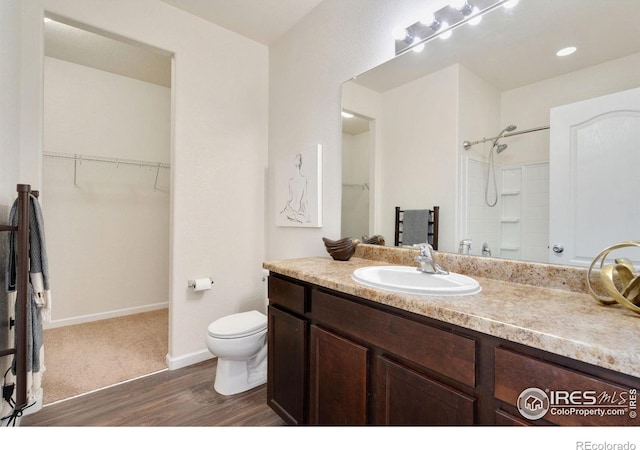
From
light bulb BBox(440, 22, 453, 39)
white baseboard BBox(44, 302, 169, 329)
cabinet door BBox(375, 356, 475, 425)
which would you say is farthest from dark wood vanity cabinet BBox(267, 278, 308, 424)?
white baseboard BBox(44, 302, 169, 329)

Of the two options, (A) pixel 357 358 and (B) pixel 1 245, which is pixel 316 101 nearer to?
(A) pixel 357 358

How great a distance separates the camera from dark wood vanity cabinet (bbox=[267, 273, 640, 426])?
69 centimetres

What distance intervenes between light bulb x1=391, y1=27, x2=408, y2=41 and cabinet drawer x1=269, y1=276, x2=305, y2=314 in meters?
1.45

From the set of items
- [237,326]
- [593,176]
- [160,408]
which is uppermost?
[593,176]

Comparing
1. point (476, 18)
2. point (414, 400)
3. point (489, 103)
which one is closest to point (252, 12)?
point (476, 18)

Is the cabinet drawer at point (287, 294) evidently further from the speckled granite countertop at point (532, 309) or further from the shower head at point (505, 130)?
the shower head at point (505, 130)

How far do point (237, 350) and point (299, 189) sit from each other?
1.20 m

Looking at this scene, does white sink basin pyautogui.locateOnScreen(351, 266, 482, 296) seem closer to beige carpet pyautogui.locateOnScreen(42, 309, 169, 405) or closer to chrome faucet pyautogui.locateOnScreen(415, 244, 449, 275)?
chrome faucet pyautogui.locateOnScreen(415, 244, 449, 275)

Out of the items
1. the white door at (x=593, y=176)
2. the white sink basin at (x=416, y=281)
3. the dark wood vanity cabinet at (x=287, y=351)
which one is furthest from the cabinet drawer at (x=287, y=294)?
the white door at (x=593, y=176)

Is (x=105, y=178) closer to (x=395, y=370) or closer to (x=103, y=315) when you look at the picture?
(x=103, y=315)

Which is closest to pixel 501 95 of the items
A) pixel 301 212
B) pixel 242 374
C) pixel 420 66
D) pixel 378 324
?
pixel 420 66

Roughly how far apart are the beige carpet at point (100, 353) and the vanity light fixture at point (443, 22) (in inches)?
108

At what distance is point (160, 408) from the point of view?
1762 millimetres

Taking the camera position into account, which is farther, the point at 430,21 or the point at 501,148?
the point at 430,21
